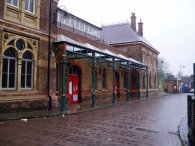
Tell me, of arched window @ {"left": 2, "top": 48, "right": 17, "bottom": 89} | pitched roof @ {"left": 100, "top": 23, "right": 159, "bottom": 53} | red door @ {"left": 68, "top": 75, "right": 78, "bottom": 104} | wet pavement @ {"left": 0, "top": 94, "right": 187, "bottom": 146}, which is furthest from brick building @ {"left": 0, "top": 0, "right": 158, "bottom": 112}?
pitched roof @ {"left": 100, "top": 23, "right": 159, "bottom": 53}

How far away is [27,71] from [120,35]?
2445cm

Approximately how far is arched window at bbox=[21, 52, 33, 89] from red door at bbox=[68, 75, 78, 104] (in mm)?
5508

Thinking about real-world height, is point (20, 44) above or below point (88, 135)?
above

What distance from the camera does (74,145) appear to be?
22.5 feet

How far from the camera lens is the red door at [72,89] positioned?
19922mm

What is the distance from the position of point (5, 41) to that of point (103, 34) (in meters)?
27.8

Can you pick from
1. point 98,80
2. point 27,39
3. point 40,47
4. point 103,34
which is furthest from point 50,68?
point 103,34

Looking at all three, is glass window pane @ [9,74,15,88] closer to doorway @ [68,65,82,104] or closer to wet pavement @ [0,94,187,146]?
wet pavement @ [0,94,187,146]

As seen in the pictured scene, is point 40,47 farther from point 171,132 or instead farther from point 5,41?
point 171,132

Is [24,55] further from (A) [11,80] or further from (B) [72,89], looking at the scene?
(B) [72,89]

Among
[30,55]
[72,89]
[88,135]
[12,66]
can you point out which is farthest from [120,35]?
[88,135]

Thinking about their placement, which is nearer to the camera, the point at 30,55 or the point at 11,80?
the point at 11,80

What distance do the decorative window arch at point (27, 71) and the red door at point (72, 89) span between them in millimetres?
5498

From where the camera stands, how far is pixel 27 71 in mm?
14469
